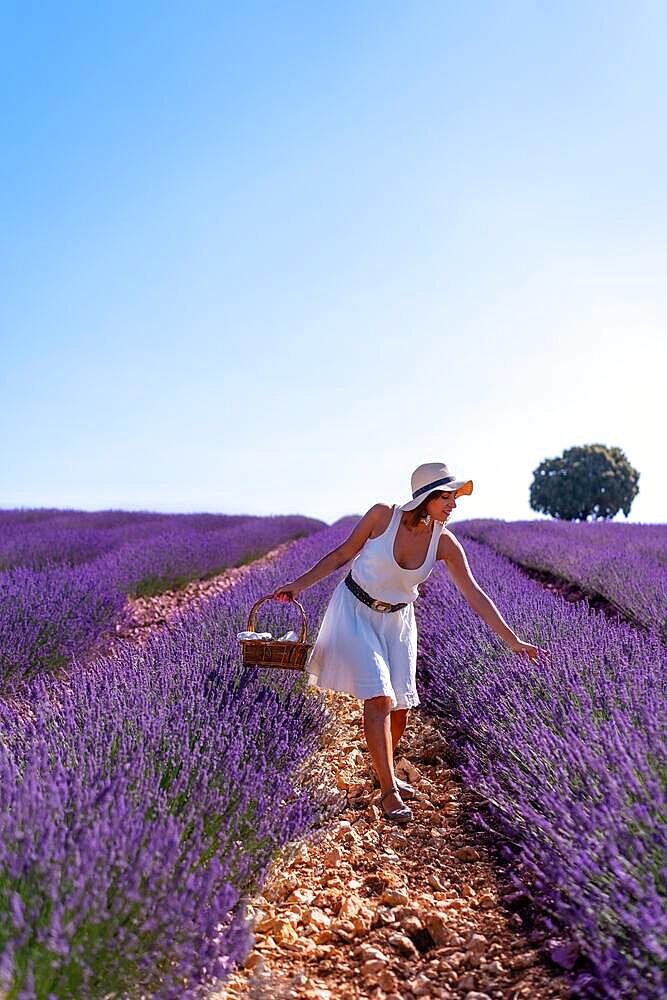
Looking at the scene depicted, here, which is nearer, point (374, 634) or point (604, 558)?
point (374, 634)

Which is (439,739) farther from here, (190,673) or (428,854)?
(190,673)

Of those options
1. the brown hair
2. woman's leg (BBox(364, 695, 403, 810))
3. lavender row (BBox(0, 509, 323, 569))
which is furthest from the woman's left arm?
lavender row (BBox(0, 509, 323, 569))

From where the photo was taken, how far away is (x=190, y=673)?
260cm

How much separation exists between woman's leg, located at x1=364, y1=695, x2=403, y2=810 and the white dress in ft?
0.16

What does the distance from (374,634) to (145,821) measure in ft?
4.06

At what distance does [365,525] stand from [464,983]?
134 cm

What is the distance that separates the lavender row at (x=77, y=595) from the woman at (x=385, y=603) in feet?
5.95

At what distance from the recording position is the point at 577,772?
1972 mm

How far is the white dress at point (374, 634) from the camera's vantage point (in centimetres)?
263

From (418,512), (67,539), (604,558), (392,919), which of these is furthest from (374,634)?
(67,539)

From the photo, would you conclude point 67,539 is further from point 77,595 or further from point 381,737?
point 381,737

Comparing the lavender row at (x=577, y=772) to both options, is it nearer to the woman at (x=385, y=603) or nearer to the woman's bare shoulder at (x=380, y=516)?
the woman at (x=385, y=603)

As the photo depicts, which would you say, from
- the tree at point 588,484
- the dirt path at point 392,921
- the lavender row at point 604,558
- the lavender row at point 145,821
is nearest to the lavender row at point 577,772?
the dirt path at point 392,921

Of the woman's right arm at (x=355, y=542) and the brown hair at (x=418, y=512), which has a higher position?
the brown hair at (x=418, y=512)
